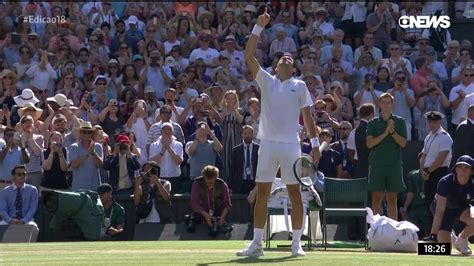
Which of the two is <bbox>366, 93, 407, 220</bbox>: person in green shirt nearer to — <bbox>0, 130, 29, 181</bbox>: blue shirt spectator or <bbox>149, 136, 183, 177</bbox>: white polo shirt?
<bbox>149, 136, 183, 177</bbox>: white polo shirt

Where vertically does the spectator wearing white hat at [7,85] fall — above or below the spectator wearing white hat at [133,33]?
below

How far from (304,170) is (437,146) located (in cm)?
584

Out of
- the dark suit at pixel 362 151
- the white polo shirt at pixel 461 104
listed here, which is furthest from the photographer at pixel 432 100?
the dark suit at pixel 362 151

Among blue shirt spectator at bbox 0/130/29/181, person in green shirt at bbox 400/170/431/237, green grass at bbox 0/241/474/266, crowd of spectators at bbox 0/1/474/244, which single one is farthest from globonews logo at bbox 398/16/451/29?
green grass at bbox 0/241/474/266

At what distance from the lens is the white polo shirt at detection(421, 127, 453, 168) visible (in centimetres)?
1973

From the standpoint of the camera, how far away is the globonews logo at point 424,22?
1056 inches

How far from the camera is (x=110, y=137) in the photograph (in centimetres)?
2327

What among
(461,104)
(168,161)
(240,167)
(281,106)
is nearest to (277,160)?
(281,106)

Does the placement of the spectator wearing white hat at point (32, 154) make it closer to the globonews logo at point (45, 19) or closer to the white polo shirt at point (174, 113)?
the white polo shirt at point (174, 113)

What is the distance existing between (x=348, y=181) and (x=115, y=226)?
14.0 ft

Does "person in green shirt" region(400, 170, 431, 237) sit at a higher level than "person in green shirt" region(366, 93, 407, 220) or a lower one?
lower

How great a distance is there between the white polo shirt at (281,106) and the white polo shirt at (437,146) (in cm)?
577

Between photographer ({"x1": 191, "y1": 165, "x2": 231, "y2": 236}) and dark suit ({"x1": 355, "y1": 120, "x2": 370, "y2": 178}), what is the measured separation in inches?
80.9

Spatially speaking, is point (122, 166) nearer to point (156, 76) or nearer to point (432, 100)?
point (156, 76)
